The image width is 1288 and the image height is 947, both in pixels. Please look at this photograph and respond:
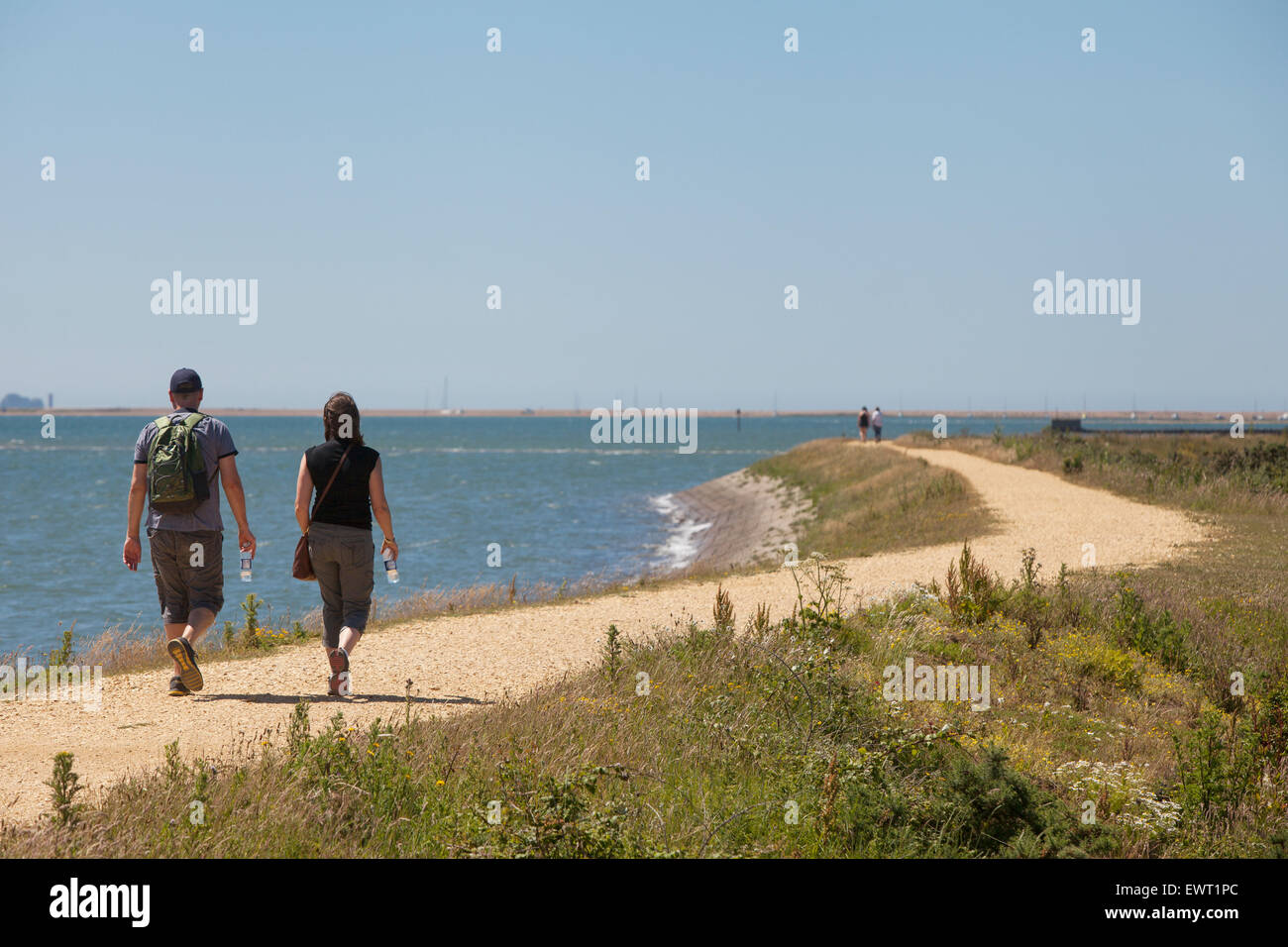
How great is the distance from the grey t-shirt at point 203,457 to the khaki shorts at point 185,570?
0.06m

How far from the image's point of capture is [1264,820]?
7.38 meters

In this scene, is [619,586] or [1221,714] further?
[619,586]

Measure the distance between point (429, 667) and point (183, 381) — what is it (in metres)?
3.83

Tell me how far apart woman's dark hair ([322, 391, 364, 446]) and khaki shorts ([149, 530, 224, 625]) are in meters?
1.32

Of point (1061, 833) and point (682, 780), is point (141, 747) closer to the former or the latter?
point (682, 780)

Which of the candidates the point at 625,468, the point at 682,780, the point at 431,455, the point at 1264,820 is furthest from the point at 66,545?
the point at 431,455

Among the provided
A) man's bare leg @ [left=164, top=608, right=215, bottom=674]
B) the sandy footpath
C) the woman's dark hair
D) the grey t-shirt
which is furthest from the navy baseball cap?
the sandy footpath

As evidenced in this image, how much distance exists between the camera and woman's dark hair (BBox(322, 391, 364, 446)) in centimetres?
842

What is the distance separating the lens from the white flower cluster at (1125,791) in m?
7.16

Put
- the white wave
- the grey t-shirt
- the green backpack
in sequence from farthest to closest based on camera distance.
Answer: the white wave
the grey t-shirt
the green backpack

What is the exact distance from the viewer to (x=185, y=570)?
8391mm

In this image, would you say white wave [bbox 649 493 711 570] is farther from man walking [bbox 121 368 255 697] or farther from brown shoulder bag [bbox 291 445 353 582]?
man walking [bbox 121 368 255 697]
